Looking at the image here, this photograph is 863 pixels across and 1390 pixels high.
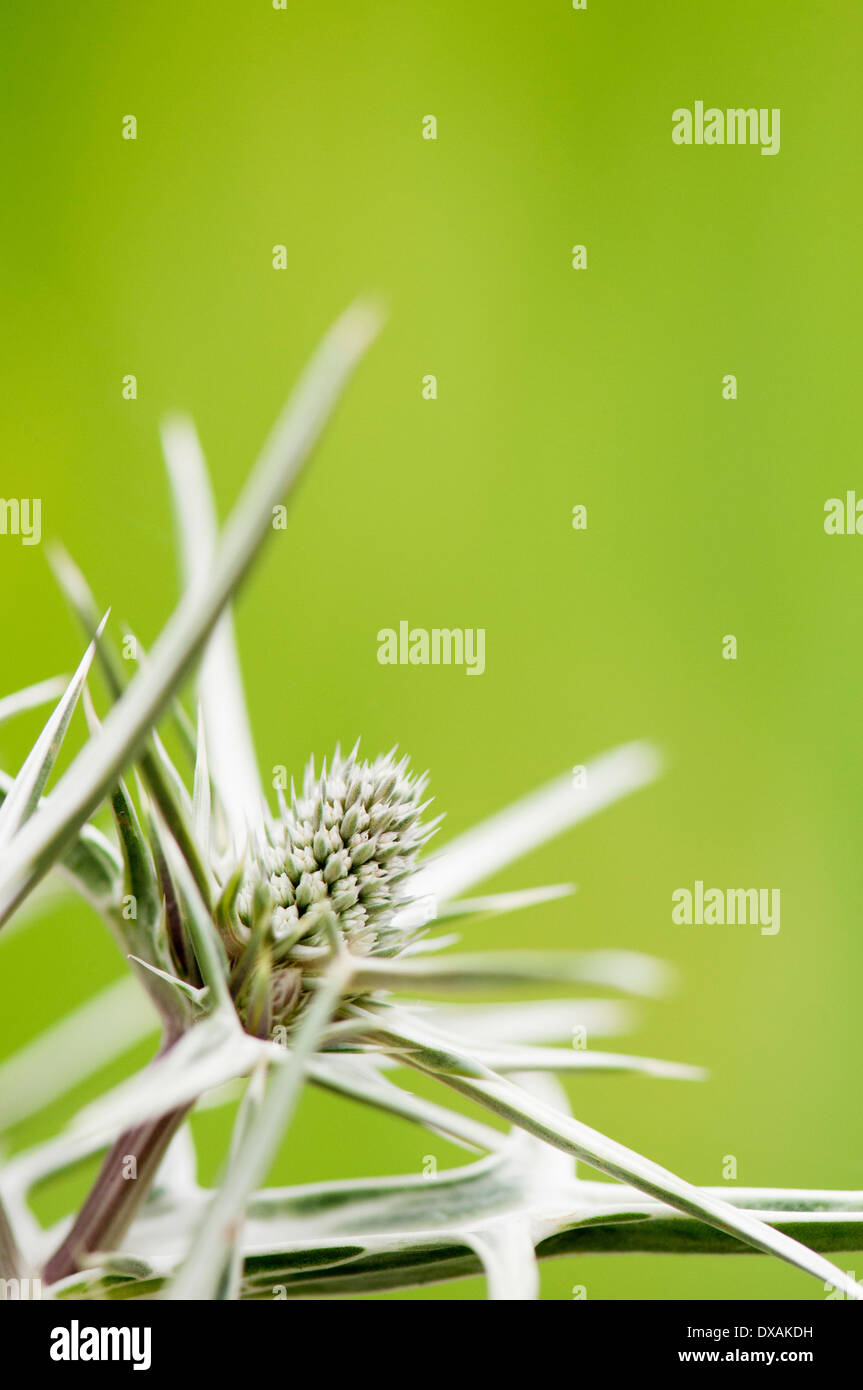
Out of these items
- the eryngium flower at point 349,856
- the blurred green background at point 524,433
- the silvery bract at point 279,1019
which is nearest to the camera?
the silvery bract at point 279,1019

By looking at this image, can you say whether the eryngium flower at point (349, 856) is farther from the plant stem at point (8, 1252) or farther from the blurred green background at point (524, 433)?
the blurred green background at point (524, 433)

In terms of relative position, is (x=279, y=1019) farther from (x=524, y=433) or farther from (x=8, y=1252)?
(x=524, y=433)

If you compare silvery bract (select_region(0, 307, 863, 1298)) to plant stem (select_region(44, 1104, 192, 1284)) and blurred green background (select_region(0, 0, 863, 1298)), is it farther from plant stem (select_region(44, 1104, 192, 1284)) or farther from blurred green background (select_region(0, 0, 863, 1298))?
blurred green background (select_region(0, 0, 863, 1298))

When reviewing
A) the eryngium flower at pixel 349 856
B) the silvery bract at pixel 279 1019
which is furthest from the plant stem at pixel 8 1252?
the eryngium flower at pixel 349 856

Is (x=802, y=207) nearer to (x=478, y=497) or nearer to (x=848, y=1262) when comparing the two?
(x=478, y=497)

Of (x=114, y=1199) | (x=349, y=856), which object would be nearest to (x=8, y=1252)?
(x=114, y=1199)

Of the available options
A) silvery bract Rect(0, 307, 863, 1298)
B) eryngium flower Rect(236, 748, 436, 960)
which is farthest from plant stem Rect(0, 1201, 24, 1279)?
eryngium flower Rect(236, 748, 436, 960)
